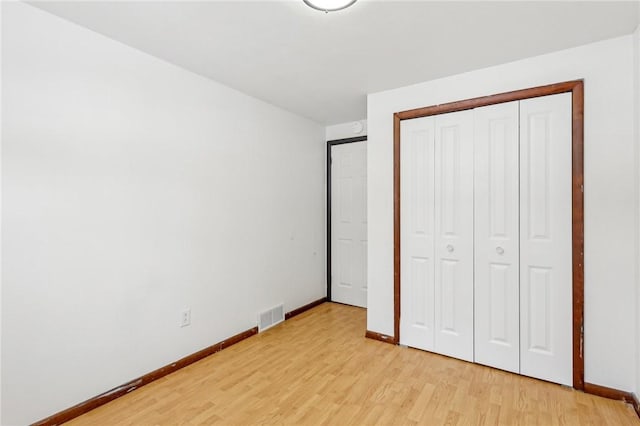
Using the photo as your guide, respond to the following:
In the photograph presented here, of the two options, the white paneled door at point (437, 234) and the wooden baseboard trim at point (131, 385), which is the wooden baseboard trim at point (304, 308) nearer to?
the wooden baseboard trim at point (131, 385)

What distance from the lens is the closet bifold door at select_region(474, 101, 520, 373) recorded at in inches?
94.3

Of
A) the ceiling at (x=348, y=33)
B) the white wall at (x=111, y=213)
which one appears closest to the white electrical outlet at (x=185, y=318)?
the white wall at (x=111, y=213)

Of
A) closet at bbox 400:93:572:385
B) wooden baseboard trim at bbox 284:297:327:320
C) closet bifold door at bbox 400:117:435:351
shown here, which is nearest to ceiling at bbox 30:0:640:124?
closet at bbox 400:93:572:385

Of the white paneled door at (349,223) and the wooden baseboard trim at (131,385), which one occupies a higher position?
the white paneled door at (349,223)

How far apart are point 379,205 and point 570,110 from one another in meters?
1.59

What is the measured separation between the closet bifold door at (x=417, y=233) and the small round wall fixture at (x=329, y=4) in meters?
1.39

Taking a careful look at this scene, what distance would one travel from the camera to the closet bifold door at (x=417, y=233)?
9.07 ft

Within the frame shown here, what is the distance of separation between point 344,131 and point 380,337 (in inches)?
103

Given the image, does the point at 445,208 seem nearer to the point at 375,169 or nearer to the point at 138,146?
the point at 375,169

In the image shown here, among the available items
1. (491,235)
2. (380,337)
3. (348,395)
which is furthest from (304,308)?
(491,235)

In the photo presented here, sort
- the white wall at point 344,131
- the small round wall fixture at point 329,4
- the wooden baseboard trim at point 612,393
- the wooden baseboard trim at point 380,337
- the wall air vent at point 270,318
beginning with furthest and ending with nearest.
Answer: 1. the white wall at point 344,131
2. the wall air vent at point 270,318
3. the wooden baseboard trim at point 380,337
4. the wooden baseboard trim at point 612,393
5. the small round wall fixture at point 329,4

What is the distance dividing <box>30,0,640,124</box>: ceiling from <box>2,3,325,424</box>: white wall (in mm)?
280

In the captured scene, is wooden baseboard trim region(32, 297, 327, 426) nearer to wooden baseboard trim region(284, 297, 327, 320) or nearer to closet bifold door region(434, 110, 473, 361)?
wooden baseboard trim region(284, 297, 327, 320)

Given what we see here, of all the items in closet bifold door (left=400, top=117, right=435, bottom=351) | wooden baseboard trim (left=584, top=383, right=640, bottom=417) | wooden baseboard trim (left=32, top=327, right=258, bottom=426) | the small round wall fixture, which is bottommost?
wooden baseboard trim (left=32, top=327, right=258, bottom=426)
